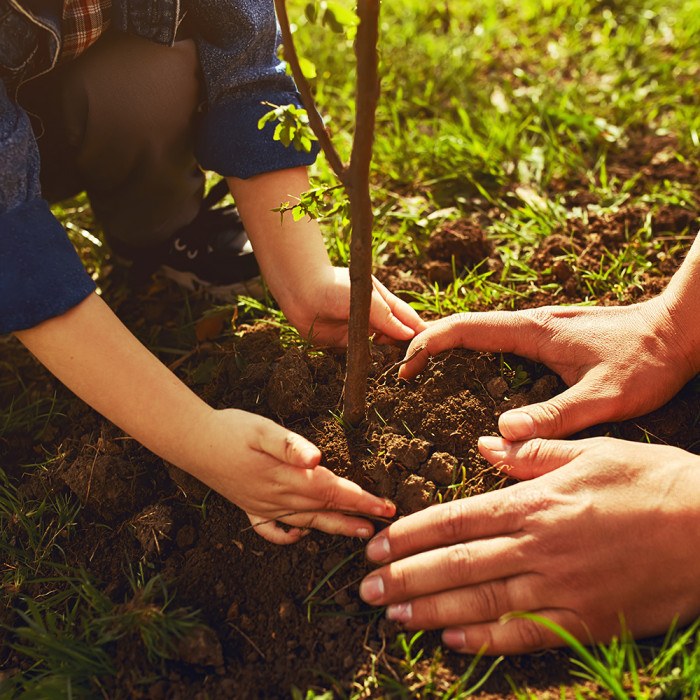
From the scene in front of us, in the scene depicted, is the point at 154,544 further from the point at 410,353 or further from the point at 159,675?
the point at 410,353

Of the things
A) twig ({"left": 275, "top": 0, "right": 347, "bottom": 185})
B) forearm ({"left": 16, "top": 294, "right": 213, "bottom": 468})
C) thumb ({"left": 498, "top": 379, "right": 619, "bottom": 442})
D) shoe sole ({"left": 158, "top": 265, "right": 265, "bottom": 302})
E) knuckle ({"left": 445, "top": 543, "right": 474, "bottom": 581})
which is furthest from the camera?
shoe sole ({"left": 158, "top": 265, "right": 265, "bottom": 302})

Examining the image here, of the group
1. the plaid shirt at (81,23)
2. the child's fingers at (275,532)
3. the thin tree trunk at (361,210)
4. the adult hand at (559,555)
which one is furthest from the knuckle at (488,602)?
the plaid shirt at (81,23)

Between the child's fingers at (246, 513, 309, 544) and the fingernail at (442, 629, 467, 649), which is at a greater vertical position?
the child's fingers at (246, 513, 309, 544)

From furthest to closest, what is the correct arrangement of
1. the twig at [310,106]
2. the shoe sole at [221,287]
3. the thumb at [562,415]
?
1. the shoe sole at [221,287]
2. the thumb at [562,415]
3. the twig at [310,106]

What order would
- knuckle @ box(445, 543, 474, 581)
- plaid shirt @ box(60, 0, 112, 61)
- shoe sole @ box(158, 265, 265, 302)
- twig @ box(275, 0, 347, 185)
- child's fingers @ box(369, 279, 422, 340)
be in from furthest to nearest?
shoe sole @ box(158, 265, 265, 302)
child's fingers @ box(369, 279, 422, 340)
plaid shirt @ box(60, 0, 112, 61)
knuckle @ box(445, 543, 474, 581)
twig @ box(275, 0, 347, 185)

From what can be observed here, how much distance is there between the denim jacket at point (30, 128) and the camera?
151 centimetres

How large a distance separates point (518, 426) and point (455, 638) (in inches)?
21.0

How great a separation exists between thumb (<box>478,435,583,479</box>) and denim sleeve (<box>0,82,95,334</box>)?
110cm

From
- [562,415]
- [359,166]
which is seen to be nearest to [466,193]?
[562,415]

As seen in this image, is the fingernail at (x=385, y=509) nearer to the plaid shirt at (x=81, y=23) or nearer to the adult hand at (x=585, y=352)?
the adult hand at (x=585, y=352)

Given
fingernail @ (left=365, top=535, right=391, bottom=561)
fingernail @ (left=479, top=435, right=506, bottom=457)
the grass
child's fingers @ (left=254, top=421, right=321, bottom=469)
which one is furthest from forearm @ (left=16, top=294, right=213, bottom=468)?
fingernail @ (left=479, top=435, right=506, bottom=457)

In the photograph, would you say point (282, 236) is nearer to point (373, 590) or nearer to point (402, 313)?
point (402, 313)

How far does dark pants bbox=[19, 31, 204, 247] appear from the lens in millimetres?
2006

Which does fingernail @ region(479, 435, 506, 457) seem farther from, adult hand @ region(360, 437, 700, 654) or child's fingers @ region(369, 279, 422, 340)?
child's fingers @ region(369, 279, 422, 340)
